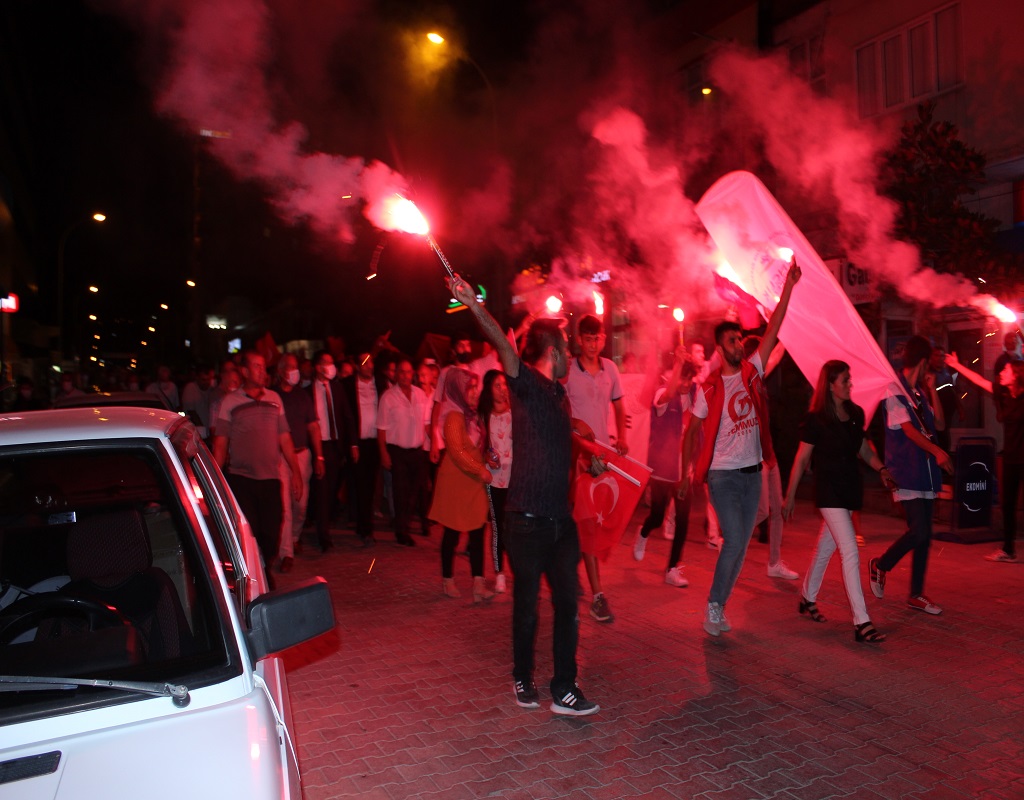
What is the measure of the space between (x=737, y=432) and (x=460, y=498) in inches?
90.8

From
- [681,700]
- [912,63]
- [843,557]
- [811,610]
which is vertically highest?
[912,63]

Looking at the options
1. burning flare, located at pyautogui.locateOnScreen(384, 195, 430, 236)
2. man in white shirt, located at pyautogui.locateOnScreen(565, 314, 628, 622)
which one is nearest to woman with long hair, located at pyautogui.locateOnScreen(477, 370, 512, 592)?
man in white shirt, located at pyautogui.locateOnScreen(565, 314, 628, 622)

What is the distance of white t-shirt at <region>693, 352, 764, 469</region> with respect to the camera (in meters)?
5.84

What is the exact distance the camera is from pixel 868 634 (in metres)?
5.66

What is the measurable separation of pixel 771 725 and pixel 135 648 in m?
3.32

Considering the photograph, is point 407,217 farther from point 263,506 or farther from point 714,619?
point 714,619

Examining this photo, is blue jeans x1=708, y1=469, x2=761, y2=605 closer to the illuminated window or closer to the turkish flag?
the turkish flag

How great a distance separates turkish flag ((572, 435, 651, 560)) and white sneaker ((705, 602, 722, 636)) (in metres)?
0.86

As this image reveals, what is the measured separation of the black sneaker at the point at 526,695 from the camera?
4.75 m

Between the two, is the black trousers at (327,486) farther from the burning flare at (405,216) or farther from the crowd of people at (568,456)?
the burning flare at (405,216)

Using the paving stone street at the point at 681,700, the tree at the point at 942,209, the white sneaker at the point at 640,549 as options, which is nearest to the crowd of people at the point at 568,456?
the white sneaker at the point at 640,549

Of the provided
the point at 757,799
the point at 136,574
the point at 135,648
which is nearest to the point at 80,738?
the point at 135,648

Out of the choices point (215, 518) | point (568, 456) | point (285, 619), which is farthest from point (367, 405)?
point (285, 619)

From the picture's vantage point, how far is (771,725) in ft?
14.5
